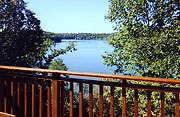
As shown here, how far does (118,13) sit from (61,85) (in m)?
15.3

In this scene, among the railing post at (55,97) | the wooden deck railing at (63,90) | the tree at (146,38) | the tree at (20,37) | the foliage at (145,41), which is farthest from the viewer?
the tree at (20,37)

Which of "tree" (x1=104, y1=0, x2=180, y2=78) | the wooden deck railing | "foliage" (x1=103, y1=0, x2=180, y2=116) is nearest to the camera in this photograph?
the wooden deck railing

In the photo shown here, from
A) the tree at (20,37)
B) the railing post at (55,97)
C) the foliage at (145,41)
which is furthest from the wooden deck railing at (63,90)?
the tree at (20,37)

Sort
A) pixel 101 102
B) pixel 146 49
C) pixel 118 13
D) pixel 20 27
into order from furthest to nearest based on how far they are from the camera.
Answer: pixel 20 27, pixel 118 13, pixel 146 49, pixel 101 102

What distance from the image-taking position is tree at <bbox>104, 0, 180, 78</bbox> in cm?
1661

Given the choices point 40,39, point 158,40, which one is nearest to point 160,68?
point 158,40

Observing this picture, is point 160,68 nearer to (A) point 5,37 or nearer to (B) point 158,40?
(B) point 158,40

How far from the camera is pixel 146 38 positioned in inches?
699

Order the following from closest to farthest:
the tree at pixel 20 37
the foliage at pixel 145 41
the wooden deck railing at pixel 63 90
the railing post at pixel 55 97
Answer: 1. the wooden deck railing at pixel 63 90
2. the railing post at pixel 55 97
3. the foliage at pixel 145 41
4. the tree at pixel 20 37

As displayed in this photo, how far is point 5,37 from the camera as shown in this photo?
64.9 ft

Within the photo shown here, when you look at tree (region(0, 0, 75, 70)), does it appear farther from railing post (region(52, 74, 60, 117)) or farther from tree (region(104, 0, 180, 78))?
railing post (region(52, 74, 60, 117))

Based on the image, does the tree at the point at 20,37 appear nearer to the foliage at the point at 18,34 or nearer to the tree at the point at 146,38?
the foliage at the point at 18,34

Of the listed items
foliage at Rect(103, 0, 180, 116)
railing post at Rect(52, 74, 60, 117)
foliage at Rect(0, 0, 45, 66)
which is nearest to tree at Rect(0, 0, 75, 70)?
foliage at Rect(0, 0, 45, 66)

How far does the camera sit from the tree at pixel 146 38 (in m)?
16.6
